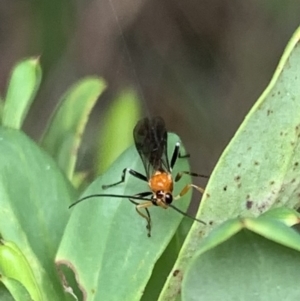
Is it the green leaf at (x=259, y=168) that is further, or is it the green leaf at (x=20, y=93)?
the green leaf at (x=20, y=93)

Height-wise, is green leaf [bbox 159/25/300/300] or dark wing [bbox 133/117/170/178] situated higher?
green leaf [bbox 159/25/300/300]

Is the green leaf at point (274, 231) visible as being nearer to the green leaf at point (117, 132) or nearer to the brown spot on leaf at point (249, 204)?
the brown spot on leaf at point (249, 204)

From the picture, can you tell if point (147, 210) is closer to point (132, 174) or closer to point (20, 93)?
point (132, 174)

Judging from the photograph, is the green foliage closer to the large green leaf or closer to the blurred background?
the large green leaf

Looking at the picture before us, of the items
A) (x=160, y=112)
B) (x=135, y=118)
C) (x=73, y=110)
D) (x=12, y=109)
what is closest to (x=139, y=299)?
(x=12, y=109)

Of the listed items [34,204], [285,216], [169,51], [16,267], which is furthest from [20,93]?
[169,51]

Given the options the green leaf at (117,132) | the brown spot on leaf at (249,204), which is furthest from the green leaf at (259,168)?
the green leaf at (117,132)

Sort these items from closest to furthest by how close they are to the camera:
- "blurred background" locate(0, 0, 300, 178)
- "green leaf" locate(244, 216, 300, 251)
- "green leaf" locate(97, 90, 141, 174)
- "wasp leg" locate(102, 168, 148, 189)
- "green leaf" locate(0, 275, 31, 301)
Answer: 1. "green leaf" locate(244, 216, 300, 251)
2. "green leaf" locate(0, 275, 31, 301)
3. "wasp leg" locate(102, 168, 148, 189)
4. "green leaf" locate(97, 90, 141, 174)
5. "blurred background" locate(0, 0, 300, 178)

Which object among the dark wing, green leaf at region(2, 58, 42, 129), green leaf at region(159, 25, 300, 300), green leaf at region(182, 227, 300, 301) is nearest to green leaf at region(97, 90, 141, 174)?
the dark wing

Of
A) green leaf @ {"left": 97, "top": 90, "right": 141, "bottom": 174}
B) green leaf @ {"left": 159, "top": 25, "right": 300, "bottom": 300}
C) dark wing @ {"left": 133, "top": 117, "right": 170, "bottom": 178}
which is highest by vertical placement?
green leaf @ {"left": 159, "top": 25, "right": 300, "bottom": 300}
